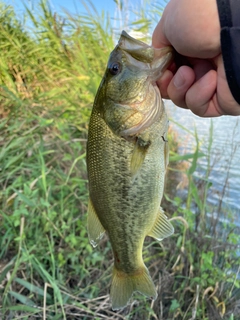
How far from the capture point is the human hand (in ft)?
4.16

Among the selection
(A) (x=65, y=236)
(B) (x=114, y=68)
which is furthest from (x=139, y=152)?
(A) (x=65, y=236)

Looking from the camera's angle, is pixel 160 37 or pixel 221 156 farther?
pixel 221 156

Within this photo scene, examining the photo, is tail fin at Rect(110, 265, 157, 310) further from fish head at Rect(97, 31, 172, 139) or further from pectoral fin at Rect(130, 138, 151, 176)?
fish head at Rect(97, 31, 172, 139)

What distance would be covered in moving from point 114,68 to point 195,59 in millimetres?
383

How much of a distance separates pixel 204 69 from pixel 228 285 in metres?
1.63

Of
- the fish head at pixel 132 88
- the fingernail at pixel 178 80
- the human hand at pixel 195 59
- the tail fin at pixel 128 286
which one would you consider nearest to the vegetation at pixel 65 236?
the tail fin at pixel 128 286

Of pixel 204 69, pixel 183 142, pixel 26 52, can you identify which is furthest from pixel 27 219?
pixel 183 142

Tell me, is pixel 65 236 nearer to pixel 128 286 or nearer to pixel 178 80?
pixel 128 286

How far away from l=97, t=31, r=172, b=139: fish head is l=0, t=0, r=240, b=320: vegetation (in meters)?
1.06

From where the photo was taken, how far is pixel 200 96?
1587 millimetres

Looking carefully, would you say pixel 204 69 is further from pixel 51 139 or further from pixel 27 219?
pixel 51 139

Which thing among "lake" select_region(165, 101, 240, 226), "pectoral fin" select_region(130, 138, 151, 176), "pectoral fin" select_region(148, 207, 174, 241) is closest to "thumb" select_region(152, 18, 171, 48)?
"pectoral fin" select_region(130, 138, 151, 176)

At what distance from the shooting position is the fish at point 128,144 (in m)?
1.38

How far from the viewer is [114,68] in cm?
147
